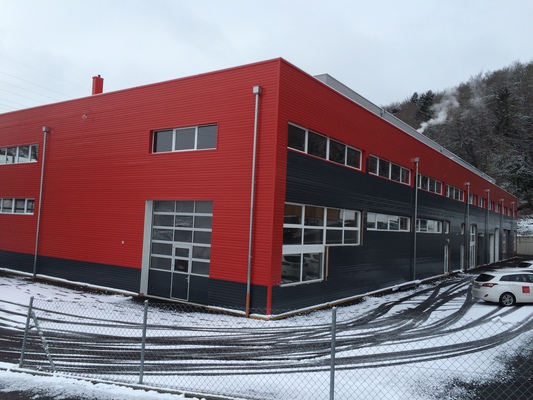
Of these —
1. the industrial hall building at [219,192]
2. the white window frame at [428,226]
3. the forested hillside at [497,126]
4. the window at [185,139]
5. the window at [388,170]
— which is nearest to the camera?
the industrial hall building at [219,192]

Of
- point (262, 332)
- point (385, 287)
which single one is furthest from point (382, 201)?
point (262, 332)

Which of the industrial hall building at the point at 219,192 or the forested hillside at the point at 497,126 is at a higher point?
the forested hillside at the point at 497,126

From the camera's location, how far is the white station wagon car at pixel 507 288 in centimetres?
1491

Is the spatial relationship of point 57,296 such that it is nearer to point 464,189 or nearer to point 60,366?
point 60,366

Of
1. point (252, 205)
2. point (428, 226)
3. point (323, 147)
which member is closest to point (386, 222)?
point (323, 147)

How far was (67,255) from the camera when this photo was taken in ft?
58.0

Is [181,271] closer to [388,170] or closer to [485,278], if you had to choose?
[388,170]

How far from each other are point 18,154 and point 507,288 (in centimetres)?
2352

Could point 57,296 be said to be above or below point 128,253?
below

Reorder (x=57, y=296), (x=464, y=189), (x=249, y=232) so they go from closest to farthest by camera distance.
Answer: (x=249, y=232)
(x=57, y=296)
(x=464, y=189)

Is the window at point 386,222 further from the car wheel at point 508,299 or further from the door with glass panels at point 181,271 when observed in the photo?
the door with glass panels at point 181,271

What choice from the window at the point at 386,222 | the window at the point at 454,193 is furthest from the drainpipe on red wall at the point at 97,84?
the window at the point at 454,193

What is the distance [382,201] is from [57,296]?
14.1 metres

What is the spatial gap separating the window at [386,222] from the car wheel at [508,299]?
5614 millimetres
